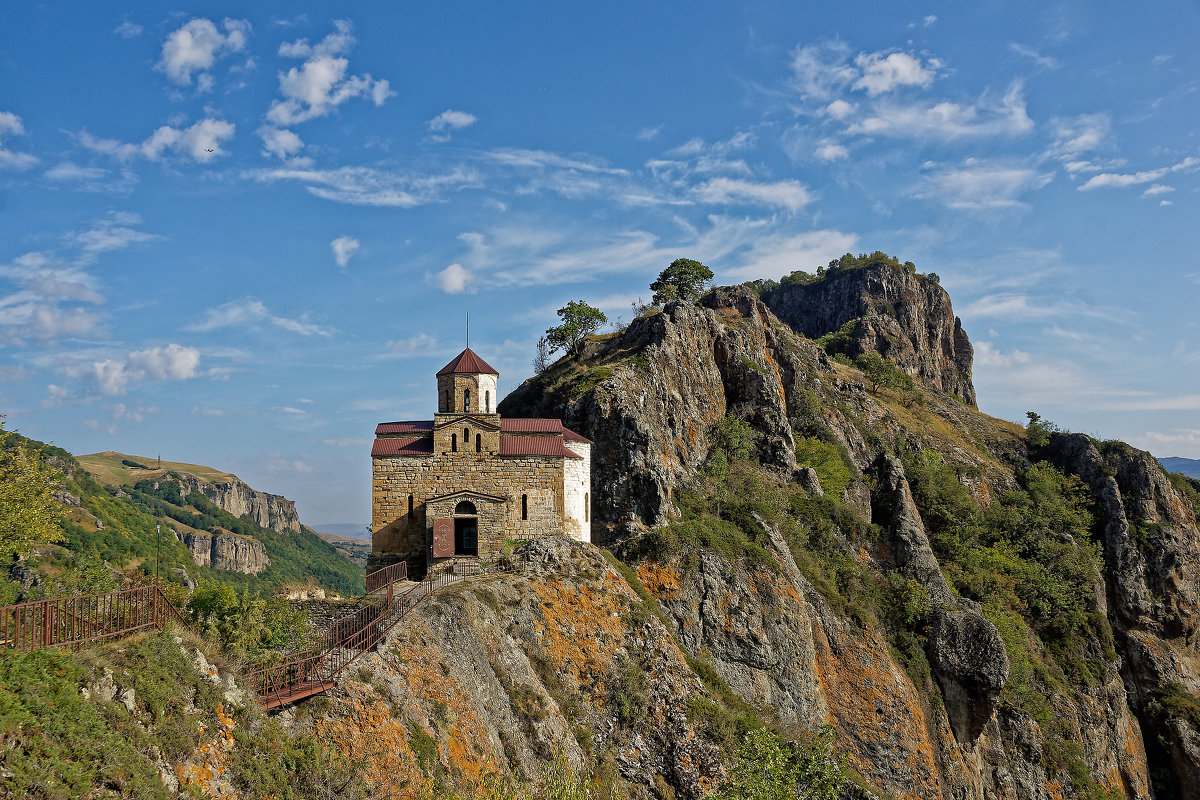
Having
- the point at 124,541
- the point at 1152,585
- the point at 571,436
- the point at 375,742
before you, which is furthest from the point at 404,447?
the point at 124,541

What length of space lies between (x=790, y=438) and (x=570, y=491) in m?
24.5

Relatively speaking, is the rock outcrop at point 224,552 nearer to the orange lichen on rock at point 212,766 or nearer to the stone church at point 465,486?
the stone church at point 465,486

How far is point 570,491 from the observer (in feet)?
132

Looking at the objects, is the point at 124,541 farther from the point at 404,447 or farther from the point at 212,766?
the point at 212,766

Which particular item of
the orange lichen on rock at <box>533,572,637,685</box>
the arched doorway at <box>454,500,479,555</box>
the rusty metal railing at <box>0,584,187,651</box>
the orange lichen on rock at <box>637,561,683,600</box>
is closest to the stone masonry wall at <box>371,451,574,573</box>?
the arched doorway at <box>454,500,479,555</box>

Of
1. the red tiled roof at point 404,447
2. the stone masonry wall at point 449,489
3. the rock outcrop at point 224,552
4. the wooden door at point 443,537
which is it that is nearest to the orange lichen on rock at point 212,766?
the wooden door at point 443,537

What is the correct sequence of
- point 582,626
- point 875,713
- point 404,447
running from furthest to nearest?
point 875,713 → point 404,447 → point 582,626

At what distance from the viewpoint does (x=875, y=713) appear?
4328cm

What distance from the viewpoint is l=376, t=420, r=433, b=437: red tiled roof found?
39938 millimetres

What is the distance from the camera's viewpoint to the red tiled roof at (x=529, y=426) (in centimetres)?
4047

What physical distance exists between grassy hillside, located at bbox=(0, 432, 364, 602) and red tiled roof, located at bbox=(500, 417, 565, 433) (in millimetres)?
12769

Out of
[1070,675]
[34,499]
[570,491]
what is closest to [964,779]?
[1070,675]

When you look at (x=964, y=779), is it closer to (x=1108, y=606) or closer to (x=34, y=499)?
(x=1108, y=606)

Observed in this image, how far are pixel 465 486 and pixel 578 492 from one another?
6.42 m
